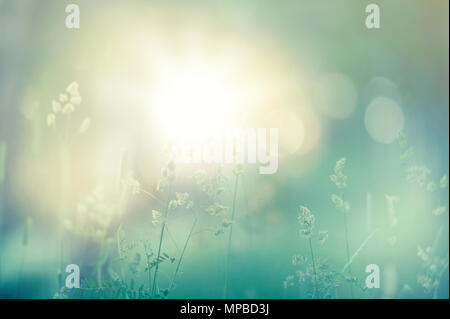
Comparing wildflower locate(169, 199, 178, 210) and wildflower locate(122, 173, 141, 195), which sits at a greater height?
wildflower locate(122, 173, 141, 195)

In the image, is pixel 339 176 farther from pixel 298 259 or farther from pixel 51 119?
pixel 51 119

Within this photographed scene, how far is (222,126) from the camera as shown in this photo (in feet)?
5.27

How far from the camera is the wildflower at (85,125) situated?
5.19 feet

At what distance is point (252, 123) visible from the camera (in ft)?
5.28

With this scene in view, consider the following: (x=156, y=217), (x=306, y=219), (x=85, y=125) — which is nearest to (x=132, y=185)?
(x=156, y=217)

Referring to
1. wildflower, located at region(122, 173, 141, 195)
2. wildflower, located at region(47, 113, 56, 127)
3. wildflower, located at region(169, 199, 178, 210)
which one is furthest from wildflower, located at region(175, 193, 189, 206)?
wildflower, located at region(47, 113, 56, 127)

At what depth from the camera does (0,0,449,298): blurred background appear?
1579mm

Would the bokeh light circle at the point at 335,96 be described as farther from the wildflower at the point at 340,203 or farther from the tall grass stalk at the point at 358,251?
the tall grass stalk at the point at 358,251

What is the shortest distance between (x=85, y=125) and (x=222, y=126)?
52 cm

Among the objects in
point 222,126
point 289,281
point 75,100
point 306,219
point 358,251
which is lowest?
point 289,281

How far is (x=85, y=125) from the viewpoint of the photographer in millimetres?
1583

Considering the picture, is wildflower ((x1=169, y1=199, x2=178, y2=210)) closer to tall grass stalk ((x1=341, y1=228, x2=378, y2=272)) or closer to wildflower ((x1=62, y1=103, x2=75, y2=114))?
wildflower ((x1=62, y1=103, x2=75, y2=114))

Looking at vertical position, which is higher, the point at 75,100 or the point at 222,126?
the point at 75,100

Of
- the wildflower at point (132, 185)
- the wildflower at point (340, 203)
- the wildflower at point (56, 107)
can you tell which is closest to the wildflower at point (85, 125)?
the wildflower at point (56, 107)
